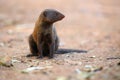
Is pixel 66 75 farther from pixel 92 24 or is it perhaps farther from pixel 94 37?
pixel 92 24

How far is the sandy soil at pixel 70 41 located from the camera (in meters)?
6.69

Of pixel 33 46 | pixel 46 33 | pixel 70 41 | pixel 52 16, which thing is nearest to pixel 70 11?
pixel 70 41

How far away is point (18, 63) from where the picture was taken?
7.86 m

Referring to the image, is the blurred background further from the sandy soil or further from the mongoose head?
the mongoose head

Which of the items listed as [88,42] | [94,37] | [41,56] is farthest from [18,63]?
[94,37]

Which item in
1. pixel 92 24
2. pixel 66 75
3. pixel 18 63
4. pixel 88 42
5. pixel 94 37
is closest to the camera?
pixel 66 75

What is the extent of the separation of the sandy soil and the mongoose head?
85 centimetres

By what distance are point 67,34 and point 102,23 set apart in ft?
10.2

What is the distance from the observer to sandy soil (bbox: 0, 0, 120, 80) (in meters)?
6.69

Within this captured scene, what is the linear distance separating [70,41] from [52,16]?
5.70 meters

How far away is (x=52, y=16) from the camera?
8.02 meters

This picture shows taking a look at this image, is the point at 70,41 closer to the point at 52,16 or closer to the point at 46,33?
the point at 46,33

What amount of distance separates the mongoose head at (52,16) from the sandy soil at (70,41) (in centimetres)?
85

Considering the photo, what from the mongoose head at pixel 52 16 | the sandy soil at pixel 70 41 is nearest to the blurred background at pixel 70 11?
the sandy soil at pixel 70 41
